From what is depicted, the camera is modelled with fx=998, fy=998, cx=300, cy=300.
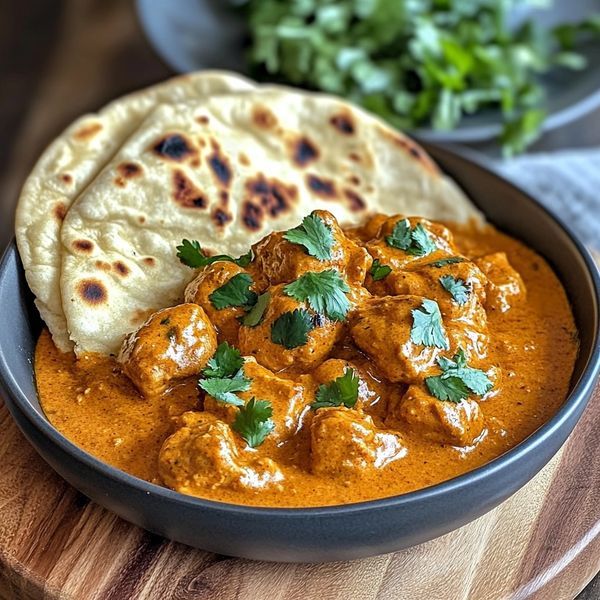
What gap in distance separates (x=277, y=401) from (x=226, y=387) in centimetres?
15

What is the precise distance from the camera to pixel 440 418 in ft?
8.98

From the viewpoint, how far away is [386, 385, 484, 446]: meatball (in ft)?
9.00

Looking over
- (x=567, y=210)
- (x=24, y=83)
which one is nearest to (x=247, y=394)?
(x=567, y=210)

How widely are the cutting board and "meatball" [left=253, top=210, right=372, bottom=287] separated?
0.85 m

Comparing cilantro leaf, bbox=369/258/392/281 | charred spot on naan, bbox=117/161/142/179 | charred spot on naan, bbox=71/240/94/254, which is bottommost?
cilantro leaf, bbox=369/258/392/281

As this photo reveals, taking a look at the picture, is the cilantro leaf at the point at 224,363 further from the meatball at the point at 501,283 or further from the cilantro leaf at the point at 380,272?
the meatball at the point at 501,283

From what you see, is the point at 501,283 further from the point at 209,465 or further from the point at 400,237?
the point at 209,465

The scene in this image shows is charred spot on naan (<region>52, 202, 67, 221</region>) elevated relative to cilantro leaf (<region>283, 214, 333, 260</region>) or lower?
lower

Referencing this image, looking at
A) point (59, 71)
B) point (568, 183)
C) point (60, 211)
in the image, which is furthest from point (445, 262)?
point (59, 71)

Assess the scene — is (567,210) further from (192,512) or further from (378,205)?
(192,512)

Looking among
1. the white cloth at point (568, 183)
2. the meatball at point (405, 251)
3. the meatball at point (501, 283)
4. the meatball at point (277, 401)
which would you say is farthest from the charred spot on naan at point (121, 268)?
the white cloth at point (568, 183)

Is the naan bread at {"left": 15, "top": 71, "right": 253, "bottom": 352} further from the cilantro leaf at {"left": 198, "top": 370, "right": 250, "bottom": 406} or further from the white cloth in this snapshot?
the white cloth

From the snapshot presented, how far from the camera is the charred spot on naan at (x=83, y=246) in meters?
3.29

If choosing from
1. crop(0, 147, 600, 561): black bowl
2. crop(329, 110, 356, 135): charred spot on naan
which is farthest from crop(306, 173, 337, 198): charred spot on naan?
crop(0, 147, 600, 561): black bowl
